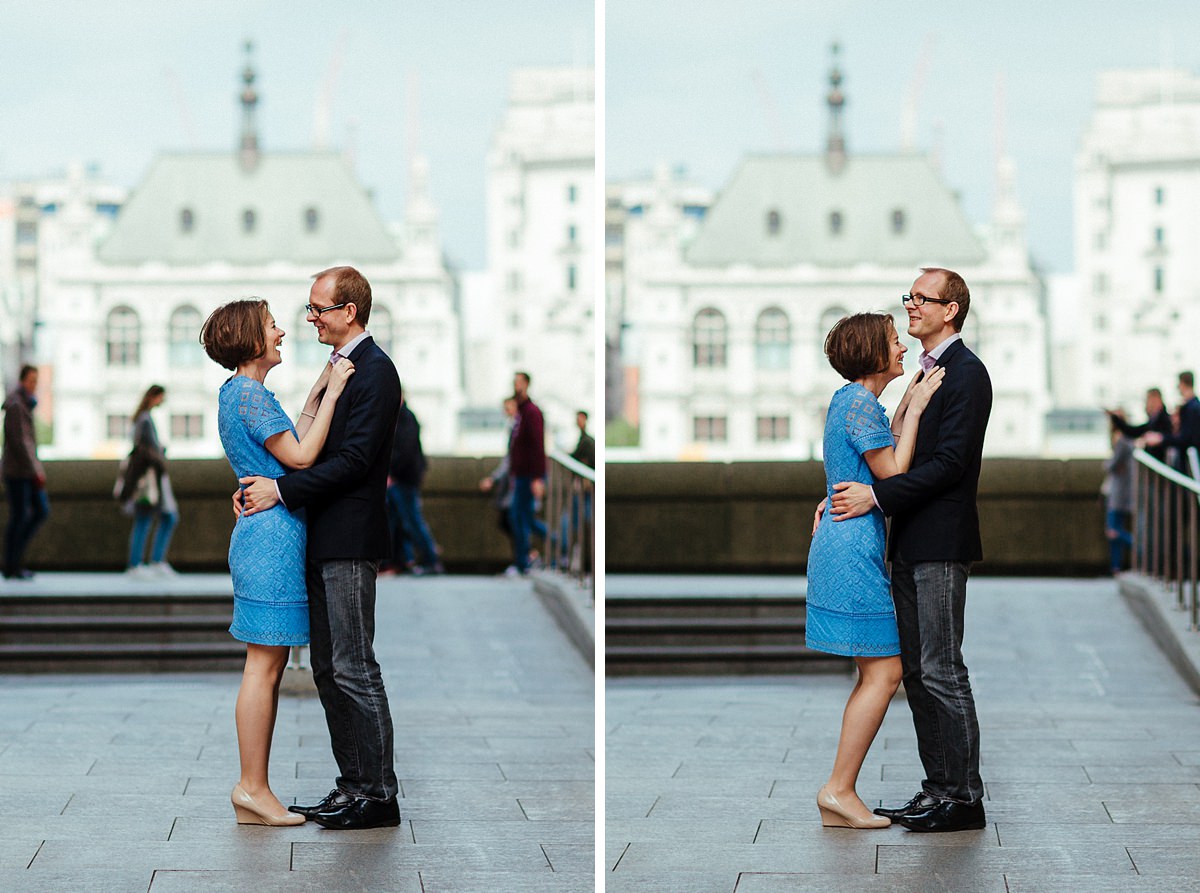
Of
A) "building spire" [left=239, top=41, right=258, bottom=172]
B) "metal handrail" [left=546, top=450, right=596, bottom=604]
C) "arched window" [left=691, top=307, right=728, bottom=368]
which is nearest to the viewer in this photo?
"metal handrail" [left=546, top=450, right=596, bottom=604]

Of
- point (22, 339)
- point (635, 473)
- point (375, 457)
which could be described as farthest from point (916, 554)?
point (22, 339)

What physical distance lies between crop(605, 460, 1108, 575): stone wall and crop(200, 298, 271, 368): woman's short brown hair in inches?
366

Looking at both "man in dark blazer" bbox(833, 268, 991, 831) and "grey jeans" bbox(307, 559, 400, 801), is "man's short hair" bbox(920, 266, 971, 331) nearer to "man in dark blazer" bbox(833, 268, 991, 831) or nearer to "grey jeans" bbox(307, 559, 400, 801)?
"man in dark blazer" bbox(833, 268, 991, 831)

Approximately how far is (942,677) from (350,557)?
1.61m

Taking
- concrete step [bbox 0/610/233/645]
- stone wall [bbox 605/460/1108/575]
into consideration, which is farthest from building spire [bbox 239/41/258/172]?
concrete step [bbox 0/610/233/645]

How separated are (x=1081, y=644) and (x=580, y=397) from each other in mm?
85843

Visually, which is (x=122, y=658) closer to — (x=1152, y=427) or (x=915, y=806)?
(x=915, y=806)

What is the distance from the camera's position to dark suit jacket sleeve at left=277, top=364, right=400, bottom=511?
4.62m

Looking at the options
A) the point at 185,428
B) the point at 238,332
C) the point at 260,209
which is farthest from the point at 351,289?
the point at 260,209

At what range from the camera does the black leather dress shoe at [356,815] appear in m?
4.66

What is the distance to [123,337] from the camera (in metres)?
85.0

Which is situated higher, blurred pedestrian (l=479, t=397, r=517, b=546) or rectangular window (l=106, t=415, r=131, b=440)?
blurred pedestrian (l=479, t=397, r=517, b=546)

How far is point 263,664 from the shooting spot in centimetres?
471

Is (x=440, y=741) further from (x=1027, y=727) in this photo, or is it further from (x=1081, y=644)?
(x=1081, y=644)
